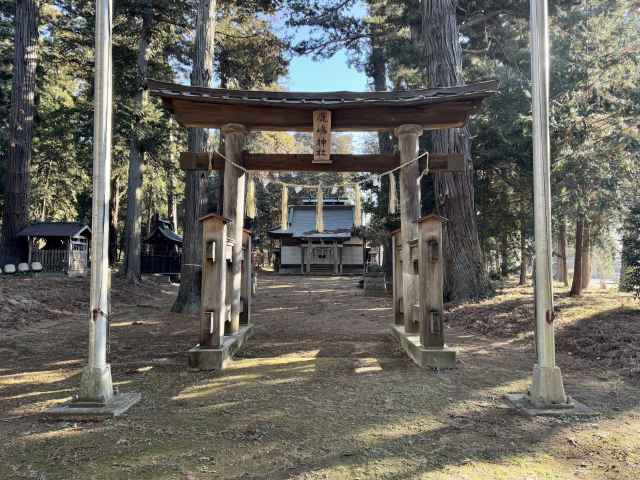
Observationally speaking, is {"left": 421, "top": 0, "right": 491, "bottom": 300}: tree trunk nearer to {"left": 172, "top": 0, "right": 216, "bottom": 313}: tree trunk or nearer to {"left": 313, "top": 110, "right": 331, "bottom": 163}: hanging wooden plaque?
{"left": 313, "top": 110, "right": 331, "bottom": 163}: hanging wooden plaque

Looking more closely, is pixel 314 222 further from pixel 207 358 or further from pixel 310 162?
pixel 207 358

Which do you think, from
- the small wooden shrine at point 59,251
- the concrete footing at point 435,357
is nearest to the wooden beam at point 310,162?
the concrete footing at point 435,357

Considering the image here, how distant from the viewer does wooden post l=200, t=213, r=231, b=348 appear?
539 cm

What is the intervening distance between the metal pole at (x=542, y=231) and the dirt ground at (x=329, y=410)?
374 millimetres

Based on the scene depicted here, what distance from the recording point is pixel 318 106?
6.25 metres

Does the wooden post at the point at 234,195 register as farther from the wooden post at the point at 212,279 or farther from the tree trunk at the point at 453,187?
the tree trunk at the point at 453,187

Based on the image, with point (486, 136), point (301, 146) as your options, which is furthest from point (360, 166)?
point (301, 146)

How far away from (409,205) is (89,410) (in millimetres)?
4780

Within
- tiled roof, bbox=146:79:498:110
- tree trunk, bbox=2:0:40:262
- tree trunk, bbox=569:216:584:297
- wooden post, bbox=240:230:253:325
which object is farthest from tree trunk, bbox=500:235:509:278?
tree trunk, bbox=2:0:40:262

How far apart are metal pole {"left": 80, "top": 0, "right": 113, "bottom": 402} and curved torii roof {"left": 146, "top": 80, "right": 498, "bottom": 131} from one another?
1.76 meters

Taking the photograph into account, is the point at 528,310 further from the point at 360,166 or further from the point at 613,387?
the point at 360,166

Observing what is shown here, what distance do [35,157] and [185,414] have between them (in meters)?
26.1

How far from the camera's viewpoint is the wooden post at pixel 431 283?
17.6 ft

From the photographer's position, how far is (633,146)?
9.12m
